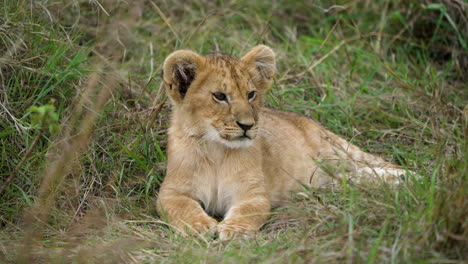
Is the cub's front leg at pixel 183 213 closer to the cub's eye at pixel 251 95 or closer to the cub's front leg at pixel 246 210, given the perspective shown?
the cub's front leg at pixel 246 210

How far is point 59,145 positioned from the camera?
217 inches

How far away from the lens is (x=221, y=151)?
17.1ft

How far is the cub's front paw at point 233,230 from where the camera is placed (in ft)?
15.0

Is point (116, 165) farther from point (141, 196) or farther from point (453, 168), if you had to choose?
point (453, 168)

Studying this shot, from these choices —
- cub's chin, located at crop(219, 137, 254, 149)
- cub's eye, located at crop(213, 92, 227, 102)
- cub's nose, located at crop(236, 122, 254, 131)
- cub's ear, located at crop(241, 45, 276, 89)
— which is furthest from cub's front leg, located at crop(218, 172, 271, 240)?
cub's ear, located at crop(241, 45, 276, 89)

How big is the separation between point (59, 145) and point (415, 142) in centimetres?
328

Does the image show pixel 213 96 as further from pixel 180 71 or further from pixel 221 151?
pixel 221 151

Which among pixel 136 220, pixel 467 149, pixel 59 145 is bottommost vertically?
pixel 136 220

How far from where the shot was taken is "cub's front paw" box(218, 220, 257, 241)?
4.59 metres

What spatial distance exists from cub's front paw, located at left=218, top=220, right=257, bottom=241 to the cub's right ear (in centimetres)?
107

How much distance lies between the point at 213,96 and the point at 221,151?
51 cm

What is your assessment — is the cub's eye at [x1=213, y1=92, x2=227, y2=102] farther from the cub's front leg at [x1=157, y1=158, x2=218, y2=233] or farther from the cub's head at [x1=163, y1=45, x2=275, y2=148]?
the cub's front leg at [x1=157, y1=158, x2=218, y2=233]

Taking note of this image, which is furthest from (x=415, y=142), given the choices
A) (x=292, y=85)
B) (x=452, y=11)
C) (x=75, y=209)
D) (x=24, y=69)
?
(x=24, y=69)

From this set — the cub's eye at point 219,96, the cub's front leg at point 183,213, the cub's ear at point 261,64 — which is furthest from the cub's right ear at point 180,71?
the cub's front leg at point 183,213
